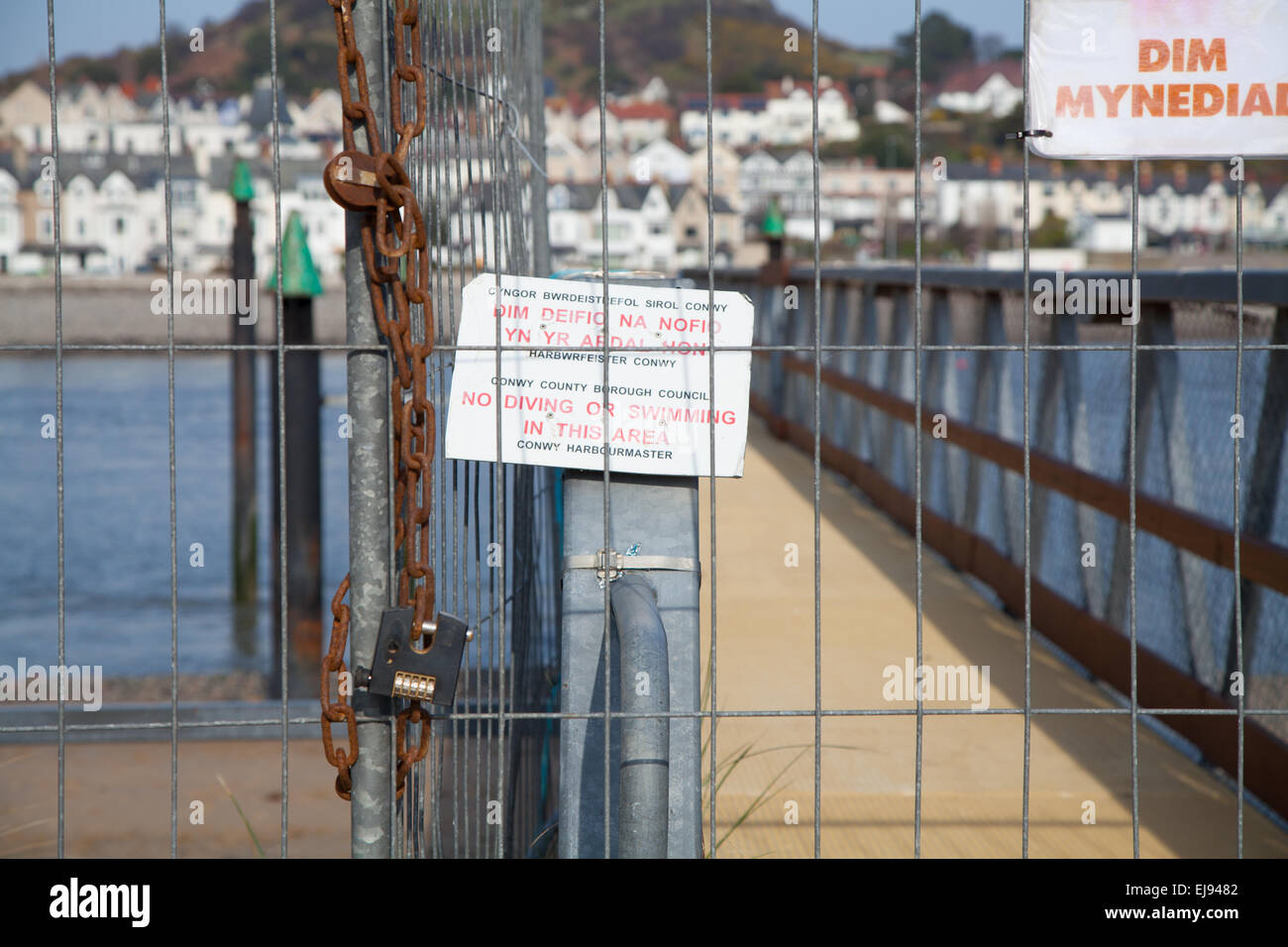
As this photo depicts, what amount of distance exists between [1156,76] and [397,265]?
1.37 m

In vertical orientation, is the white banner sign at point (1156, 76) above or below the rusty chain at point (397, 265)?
above

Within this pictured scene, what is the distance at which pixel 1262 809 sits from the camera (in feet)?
12.7

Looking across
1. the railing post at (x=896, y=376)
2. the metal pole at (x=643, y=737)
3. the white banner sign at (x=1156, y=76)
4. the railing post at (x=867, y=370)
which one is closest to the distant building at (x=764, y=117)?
the railing post at (x=867, y=370)

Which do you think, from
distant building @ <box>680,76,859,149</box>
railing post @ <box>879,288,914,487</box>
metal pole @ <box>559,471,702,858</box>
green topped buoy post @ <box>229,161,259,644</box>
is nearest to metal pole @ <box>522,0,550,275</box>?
metal pole @ <box>559,471,702,858</box>

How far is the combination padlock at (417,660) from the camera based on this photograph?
7.25ft

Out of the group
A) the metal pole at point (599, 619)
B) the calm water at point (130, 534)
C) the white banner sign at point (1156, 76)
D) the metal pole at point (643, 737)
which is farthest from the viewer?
the calm water at point (130, 534)

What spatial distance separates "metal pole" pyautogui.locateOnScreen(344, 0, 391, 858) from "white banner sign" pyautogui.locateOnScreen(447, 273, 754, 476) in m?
0.15

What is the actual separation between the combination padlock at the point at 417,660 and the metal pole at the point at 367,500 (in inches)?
3.3

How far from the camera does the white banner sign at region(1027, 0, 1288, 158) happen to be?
234cm

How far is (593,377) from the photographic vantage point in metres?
2.40

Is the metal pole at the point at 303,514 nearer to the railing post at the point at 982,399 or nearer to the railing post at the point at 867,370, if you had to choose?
the railing post at the point at 867,370

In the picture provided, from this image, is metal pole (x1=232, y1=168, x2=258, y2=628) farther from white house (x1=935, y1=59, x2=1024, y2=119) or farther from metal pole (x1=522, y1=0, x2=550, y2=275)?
white house (x1=935, y1=59, x2=1024, y2=119)

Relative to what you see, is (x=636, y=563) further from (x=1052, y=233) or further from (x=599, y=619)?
(x=1052, y=233)

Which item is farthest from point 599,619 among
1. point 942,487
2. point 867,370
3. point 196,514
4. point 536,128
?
point 196,514
